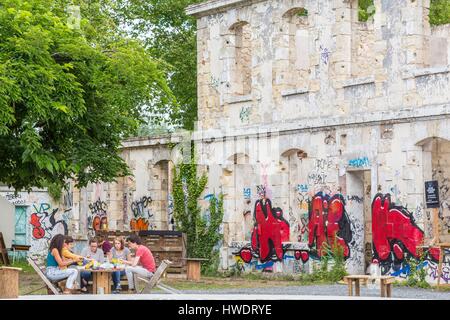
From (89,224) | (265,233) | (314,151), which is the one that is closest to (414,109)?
(314,151)

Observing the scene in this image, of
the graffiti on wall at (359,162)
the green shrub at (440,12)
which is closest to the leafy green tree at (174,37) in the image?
the green shrub at (440,12)

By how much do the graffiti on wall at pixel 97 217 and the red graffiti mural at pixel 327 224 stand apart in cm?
886

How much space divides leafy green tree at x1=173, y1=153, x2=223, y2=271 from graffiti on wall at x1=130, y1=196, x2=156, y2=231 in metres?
2.32

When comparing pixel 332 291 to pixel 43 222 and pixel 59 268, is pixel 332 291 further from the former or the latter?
pixel 43 222

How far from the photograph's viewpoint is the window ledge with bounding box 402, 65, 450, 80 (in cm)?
2352

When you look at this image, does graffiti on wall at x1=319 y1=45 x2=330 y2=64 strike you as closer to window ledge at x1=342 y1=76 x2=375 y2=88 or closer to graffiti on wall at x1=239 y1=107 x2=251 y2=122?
window ledge at x1=342 y1=76 x2=375 y2=88

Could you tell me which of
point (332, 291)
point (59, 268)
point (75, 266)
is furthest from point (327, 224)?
point (59, 268)

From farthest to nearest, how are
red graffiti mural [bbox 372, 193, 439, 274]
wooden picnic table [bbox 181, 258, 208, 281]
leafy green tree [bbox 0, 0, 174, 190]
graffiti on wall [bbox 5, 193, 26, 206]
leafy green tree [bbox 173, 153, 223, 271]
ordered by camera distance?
graffiti on wall [bbox 5, 193, 26, 206], leafy green tree [bbox 173, 153, 223, 271], wooden picnic table [bbox 181, 258, 208, 281], red graffiti mural [bbox 372, 193, 439, 274], leafy green tree [bbox 0, 0, 174, 190]

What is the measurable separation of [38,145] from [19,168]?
1469 mm

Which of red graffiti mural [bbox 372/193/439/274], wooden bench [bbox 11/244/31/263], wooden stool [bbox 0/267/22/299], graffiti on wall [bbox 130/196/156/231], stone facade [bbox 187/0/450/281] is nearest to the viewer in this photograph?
wooden stool [bbox 0/267/22/299]

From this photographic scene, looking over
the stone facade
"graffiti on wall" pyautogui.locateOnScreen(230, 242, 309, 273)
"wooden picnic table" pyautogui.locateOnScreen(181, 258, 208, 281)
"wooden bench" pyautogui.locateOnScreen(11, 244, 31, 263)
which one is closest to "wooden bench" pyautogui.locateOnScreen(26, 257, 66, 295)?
"wooden picnic table" pyautogui.locateOnScreen(181, 258, 208, 281)

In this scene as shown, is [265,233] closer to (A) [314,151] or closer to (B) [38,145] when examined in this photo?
(A) [314,151]

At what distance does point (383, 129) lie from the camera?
81.8 feet

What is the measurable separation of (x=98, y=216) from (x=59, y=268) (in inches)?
527
